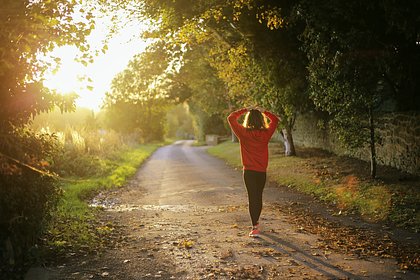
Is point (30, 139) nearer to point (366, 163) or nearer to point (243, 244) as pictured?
point (243, 244)

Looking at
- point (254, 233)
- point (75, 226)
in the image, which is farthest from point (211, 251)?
point (75, 226)

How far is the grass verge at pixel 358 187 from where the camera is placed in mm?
9562

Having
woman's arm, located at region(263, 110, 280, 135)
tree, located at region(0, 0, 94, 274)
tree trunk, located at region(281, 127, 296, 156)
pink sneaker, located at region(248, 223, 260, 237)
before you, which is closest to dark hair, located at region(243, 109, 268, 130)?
woman's arm, located at region(263, 110, 280, 135)

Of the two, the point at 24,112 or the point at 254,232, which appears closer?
the point at 24,112

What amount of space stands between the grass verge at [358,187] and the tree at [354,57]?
3.74 feet

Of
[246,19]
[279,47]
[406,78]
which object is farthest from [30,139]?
[279,47]

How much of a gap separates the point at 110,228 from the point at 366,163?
11197 mm

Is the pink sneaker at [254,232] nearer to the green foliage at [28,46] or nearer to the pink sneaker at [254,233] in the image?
the pink sneaker at [254,233]

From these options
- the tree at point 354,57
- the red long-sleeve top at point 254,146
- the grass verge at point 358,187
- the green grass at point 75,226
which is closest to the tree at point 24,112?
the green grass at point 75,226

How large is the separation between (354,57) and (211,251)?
7.37m

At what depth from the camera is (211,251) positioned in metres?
6.87

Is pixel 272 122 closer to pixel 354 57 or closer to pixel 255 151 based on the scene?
pixel 255 151

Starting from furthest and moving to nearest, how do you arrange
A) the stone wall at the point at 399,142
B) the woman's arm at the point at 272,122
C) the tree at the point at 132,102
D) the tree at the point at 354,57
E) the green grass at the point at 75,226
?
the tree at the point at 132,102
the stone wall at the point at 399,142
the tree at the point at 354,57
the woman's arm at the point at 272,122
the green grass at the point at 75,226

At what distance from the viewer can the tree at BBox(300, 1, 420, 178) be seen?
38.6 ft
